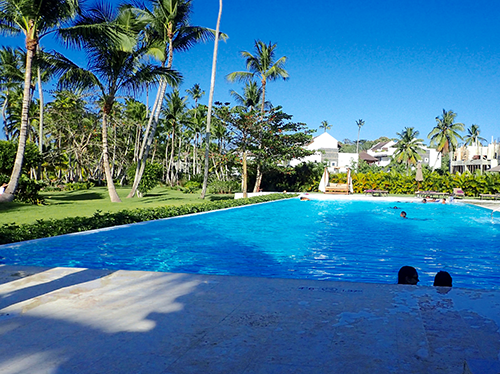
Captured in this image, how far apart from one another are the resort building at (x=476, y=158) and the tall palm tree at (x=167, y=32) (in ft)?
127

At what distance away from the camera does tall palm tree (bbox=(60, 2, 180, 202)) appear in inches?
592

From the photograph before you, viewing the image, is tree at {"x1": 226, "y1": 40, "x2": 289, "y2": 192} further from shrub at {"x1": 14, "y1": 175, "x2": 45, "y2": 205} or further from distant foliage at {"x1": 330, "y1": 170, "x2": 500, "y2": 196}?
shrub at {"x1": 14, "y1": 175, "x2": 45, "y2": 205}

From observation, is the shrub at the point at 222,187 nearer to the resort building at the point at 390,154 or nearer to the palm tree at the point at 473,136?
the resort building at the point at 390,154

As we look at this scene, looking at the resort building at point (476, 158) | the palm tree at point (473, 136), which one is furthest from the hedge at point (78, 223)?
the palm tree at point (473, 136)

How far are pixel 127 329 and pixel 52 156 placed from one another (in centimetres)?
2754

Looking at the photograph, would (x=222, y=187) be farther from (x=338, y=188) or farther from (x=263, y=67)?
(x=263, y=67)

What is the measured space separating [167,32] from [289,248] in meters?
14.3

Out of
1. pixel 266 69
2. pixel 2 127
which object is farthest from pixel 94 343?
pixel 2 127

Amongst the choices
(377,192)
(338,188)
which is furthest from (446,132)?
(338,188)

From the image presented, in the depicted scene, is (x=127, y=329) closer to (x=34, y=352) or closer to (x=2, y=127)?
(x=34, y=352)

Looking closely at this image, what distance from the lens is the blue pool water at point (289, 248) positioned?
7336mm

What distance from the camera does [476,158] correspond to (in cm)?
5281

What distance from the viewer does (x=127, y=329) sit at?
3271mm

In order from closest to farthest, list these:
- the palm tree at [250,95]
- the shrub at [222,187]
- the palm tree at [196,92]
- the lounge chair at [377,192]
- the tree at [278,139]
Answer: the lounge chair at [377,192] → the tree at [278,139] → the shrub at [222,187] → the palm tree at [250,95] → the palm tree at [196,92]
